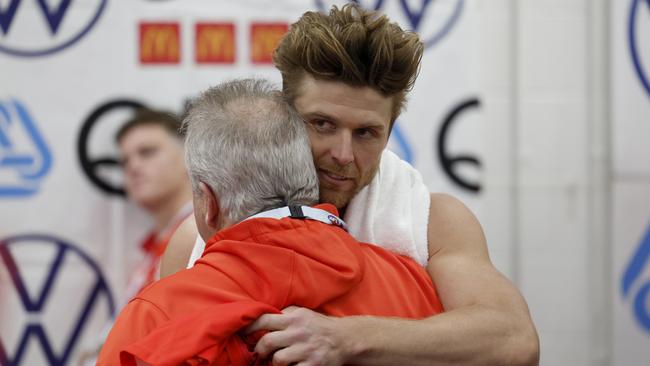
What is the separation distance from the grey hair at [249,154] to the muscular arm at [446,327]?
0.17 m

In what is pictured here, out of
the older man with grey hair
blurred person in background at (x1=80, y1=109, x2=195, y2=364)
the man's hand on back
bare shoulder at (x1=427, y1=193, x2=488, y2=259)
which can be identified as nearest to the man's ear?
the older man with grey hair

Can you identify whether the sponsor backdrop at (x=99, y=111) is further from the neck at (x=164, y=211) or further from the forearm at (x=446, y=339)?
the forearm at (x=446, y=339)

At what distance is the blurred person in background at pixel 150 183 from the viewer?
290 centimetres

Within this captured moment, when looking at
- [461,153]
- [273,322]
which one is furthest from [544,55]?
[273,322]

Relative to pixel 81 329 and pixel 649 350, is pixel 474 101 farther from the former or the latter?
pixel 81 329

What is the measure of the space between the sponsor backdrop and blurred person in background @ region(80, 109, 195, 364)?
0.11 feet

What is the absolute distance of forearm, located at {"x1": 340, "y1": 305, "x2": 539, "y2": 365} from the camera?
133 centimetres

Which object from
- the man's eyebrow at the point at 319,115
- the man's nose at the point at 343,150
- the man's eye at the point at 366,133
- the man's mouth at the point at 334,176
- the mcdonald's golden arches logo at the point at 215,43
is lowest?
the man's mouth at the point at 334,176

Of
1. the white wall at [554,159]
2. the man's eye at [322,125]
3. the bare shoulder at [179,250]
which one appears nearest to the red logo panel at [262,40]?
the white wall at [554,159]

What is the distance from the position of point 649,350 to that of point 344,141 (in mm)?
1890

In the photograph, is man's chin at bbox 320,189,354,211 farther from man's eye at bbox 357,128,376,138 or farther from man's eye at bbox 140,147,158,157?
man's eye at bbox 140,147,158,157

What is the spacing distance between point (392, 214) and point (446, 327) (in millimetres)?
272

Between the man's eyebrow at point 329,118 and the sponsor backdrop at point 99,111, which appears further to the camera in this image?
the sponsor backdrop at point 99,111

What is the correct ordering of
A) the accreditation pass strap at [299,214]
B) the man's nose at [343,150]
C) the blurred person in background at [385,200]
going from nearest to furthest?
→ the accreditation pass strap at [299,214] < the blurred person in background at [385,200] < the man's nose at [343,150]
